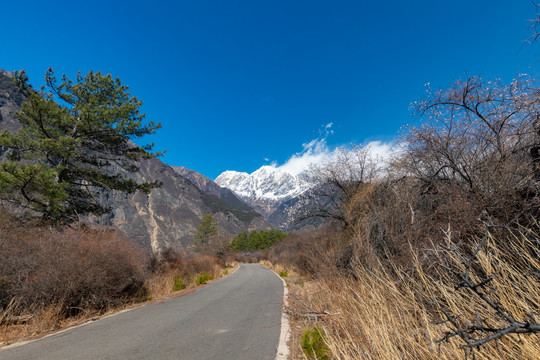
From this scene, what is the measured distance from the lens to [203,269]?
20.7 meters

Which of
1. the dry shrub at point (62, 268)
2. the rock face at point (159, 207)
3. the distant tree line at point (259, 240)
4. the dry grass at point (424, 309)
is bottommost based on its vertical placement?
the distant tree line at point (259, 240)

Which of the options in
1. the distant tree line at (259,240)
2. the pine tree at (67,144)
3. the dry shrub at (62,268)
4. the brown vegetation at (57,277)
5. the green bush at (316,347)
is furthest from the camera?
the distant tree line at (259,240)

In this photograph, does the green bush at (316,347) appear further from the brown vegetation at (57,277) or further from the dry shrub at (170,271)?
the dry shrub at (170,271)

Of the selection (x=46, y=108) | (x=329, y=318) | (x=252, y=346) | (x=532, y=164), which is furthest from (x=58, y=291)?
(x=532, y=164)

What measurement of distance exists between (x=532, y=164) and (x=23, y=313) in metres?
10.8

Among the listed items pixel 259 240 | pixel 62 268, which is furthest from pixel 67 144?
pixel 259 240

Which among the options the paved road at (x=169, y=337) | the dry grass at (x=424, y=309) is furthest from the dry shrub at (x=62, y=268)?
the dry grass at (x=424, y=309)

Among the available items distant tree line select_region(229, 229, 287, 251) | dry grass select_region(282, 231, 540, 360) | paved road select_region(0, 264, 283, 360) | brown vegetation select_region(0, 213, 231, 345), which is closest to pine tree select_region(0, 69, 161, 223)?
brown vegetation select_region(0, 213, 231, 345)

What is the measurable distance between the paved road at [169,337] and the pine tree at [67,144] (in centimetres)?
719

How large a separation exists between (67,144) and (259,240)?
6559cm

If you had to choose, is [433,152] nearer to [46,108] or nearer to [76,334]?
[76,334]

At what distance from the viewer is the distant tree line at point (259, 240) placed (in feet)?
228

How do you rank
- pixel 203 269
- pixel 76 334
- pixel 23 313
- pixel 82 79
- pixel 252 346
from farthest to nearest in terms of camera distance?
pixel 203 269 < pixel 82 79 < pixel 23 313 < pixel 76 334 < pixel 252 346

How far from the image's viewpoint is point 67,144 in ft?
36.3
